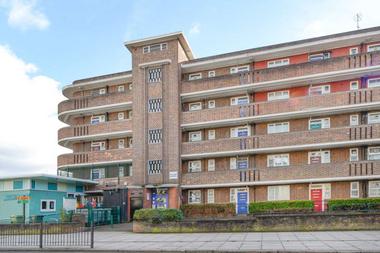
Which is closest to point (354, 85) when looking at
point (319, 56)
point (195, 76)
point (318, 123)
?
point (319, 56)

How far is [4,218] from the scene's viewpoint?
28109 mm

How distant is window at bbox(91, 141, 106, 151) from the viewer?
37000 mm

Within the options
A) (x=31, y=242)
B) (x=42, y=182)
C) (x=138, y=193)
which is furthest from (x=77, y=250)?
(x=138, y=193)

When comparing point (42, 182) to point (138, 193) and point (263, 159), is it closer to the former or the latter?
point (138, 193)

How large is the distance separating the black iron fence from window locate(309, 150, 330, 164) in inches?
695

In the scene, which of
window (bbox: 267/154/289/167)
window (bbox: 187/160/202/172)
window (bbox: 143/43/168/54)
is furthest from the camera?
window (bbox: 143/43/168/54)

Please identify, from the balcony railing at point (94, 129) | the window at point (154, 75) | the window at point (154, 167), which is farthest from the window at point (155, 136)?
the window at point (154, 75)

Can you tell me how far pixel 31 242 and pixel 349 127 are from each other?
71.3 ft

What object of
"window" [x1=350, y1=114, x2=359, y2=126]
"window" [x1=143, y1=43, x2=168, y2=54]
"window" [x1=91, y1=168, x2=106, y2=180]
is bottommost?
"window" [x1=91, y1=168, x2=106, y2=180]

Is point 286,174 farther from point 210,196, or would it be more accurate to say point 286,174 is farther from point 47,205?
point 47,205

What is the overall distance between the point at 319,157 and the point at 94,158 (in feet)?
65.3

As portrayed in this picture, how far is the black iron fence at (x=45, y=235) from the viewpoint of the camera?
17.5 meters

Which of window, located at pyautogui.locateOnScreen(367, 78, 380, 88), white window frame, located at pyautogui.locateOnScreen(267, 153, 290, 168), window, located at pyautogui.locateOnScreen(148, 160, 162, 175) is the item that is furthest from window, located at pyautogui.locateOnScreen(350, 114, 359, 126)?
window, located at pyautogui.locateOnScreen(148, 160, 162, 175)

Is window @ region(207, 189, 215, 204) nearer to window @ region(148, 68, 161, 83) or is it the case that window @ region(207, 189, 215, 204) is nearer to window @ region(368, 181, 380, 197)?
window @ region(148, 68, 161, 83)
